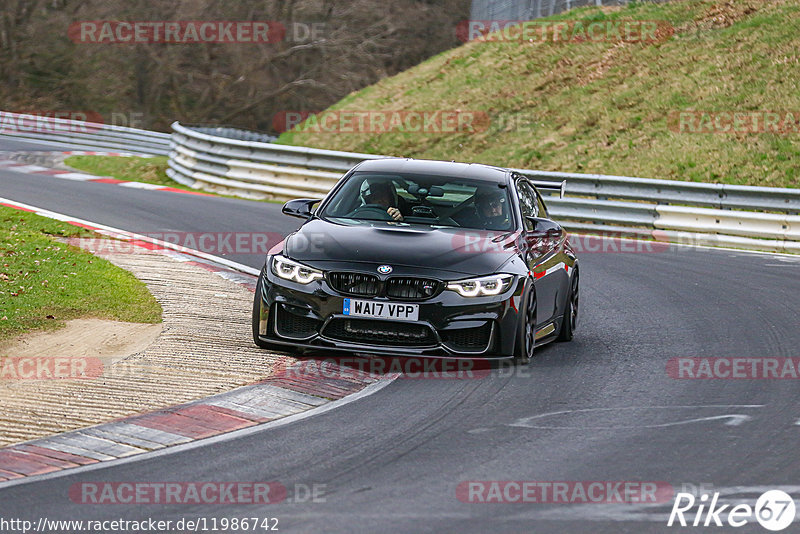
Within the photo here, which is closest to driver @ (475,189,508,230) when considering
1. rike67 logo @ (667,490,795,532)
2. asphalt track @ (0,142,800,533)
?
asphalt track @ (0,142,800,533)

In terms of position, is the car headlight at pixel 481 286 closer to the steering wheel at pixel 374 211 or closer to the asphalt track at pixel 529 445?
the asphalt track at pixel 529 445

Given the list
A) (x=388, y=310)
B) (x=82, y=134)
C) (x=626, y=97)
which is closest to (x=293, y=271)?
(x=388, y=310)

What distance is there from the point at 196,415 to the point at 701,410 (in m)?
3.33

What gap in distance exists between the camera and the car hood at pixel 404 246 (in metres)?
9.05

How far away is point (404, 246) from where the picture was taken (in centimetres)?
923

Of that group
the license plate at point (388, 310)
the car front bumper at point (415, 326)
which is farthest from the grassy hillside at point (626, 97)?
the license plate at point (388, 310)

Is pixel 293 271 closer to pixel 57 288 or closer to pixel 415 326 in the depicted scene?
pixel 415 326

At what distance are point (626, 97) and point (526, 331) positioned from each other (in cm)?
2106

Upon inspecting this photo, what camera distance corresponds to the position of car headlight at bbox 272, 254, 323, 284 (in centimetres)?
904

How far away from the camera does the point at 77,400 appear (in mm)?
7762

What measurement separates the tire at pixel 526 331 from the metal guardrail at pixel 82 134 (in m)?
26.9

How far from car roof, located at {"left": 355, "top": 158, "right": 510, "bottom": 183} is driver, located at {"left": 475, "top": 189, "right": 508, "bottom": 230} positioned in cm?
20

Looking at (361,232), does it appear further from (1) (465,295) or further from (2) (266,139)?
(2) (266,139)

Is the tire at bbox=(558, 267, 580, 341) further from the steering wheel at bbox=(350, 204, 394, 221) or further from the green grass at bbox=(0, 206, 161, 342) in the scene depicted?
the green grass at bbox=(0, 206, 161, 342)
